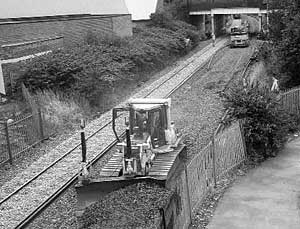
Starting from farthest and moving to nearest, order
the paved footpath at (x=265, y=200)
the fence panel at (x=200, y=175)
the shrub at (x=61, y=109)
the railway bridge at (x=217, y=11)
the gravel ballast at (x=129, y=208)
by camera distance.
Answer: the railway bridge at (x=217, y=11) < the shrub at (x=61, y=109) < the fence panel at (x=200, y=175) < the paved footpath at (x=265, y=200) < the gravel ballast at (x=129, y=208)

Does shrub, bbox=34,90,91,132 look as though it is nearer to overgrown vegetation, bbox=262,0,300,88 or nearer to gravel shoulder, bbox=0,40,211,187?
gravel shoulder, bbox=0,40,211,187

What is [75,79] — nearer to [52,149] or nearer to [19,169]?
[52,149]

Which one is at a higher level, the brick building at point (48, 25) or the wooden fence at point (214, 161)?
the brick building at point (48, 25)

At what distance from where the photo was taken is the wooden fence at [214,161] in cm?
1228

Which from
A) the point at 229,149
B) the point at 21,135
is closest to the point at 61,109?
the point at 21,135

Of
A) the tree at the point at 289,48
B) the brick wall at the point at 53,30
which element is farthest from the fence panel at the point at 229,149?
the brick wall at the point at 53,30

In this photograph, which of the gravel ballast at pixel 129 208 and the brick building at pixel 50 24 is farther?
the brick building at pixel 50 24

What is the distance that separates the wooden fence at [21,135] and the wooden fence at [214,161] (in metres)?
7.45

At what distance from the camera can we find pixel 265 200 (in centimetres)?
1316

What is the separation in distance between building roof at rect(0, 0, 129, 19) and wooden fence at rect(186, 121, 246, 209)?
2524 centimetres

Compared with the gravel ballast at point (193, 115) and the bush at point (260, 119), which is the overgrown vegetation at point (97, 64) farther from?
the bush at point (260, 119)

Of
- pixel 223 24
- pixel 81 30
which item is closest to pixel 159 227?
pixel 81 30

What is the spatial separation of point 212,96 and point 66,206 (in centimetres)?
1440

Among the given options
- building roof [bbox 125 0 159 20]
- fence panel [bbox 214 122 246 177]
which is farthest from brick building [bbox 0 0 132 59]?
fence panel [bbox 214 122 246 177]
